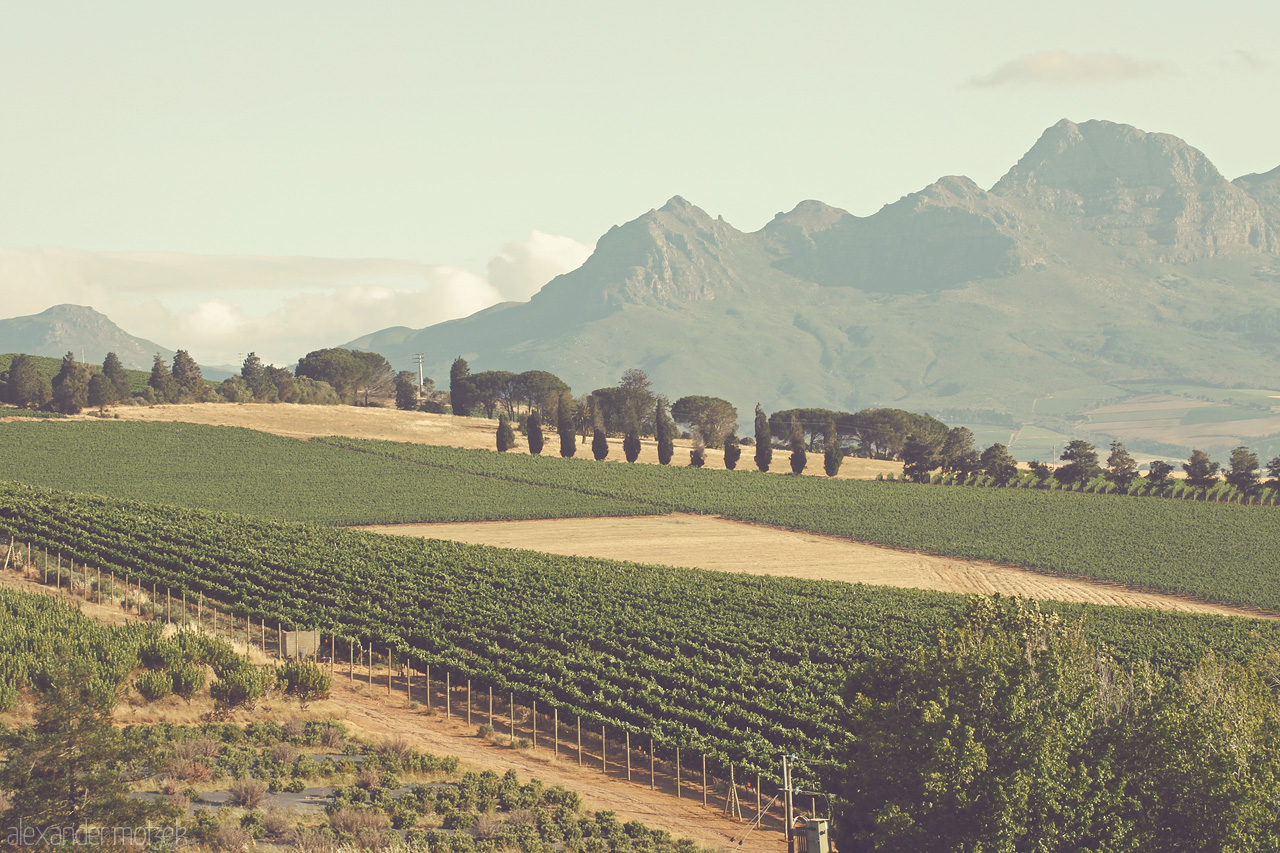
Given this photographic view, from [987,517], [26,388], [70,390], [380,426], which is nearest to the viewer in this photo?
[987,517]

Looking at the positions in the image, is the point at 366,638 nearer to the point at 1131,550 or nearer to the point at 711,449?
the point at 1131,550

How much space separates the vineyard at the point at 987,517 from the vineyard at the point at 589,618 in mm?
22782

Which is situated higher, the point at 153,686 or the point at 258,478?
the point at 258,478

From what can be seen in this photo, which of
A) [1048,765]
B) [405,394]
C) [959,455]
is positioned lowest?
[1048,765]

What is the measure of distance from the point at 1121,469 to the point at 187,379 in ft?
426

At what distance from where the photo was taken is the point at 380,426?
145000 millimetres

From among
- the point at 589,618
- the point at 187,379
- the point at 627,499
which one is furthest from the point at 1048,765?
the point at 187,379

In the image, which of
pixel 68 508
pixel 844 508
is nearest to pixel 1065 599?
pixel 844 508

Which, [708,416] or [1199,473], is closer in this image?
[1199,473]

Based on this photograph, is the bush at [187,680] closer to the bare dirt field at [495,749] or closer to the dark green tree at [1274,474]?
the bare dirt field at [495,749]

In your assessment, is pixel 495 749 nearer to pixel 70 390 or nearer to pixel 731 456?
pixel 731 456

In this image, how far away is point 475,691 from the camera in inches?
1647

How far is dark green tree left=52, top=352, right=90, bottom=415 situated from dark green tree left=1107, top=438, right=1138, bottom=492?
125 meters

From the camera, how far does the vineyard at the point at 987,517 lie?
83.3 m
